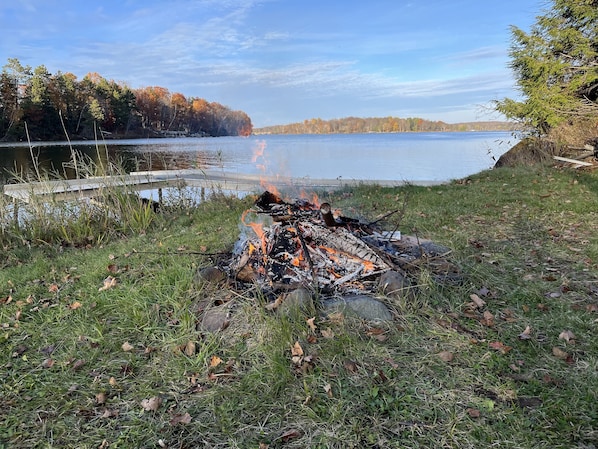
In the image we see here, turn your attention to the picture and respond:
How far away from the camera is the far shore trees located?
12086mm

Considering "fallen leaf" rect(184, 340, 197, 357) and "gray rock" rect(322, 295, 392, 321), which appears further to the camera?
"gray rock" rect(322, 295, 392, 321)

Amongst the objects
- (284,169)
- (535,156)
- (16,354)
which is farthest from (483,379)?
(535,156)

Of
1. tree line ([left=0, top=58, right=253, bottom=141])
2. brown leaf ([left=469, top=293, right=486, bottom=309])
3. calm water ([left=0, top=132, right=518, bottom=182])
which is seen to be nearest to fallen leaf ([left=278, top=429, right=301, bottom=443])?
brown leaf ([left=469, top=293, right=486, bottom=309])

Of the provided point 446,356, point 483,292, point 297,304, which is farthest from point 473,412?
point 483,292

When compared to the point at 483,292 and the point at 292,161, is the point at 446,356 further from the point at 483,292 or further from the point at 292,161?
the point at 292,161

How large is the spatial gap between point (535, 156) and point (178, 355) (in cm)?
1387

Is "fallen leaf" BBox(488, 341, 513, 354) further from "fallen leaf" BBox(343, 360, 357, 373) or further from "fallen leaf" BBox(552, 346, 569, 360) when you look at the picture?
"fallen leaf" BBox(343, 360, 357, 373)

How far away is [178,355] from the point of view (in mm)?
2670

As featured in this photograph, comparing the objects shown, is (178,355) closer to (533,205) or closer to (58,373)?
(58,373)

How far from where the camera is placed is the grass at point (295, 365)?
2.01m

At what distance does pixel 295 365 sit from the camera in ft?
8.07

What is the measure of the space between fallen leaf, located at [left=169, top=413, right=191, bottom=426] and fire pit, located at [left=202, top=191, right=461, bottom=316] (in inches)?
40.1

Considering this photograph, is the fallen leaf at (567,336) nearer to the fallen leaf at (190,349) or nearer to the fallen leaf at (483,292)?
the fallen leaf at (483,292)

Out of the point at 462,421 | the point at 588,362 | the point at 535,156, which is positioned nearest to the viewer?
the point at 462,421
